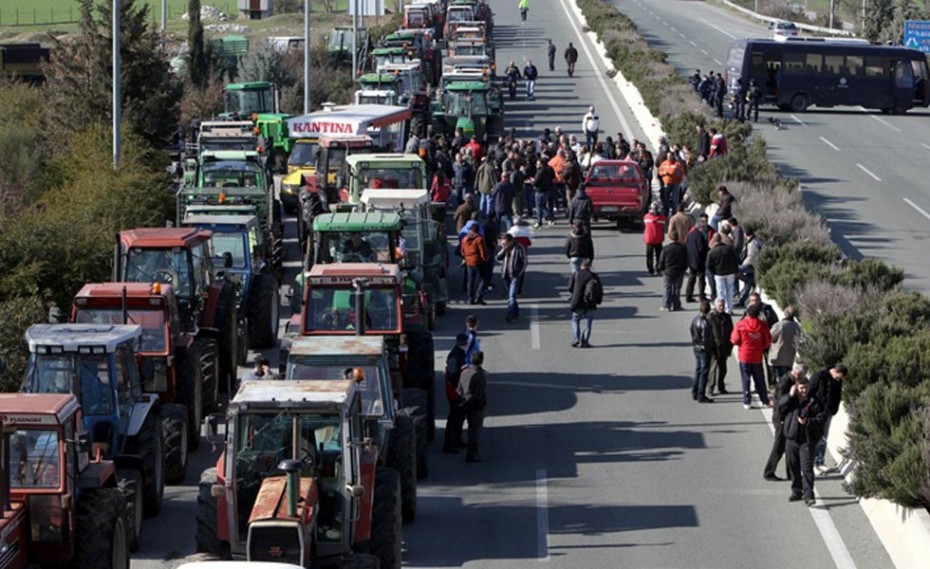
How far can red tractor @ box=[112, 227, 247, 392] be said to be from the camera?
71.0 feet

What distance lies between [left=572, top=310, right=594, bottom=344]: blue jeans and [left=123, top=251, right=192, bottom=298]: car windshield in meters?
6.74

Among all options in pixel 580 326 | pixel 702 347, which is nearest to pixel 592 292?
pixel 580 326

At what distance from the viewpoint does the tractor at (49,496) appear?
537 inches

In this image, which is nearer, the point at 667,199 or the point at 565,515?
the point at 565,515

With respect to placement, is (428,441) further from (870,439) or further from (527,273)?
(527,273)

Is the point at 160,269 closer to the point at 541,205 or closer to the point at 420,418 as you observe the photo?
the point at 420,418

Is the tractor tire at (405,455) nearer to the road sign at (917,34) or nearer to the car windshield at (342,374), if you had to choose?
the car windshield at (342,374)

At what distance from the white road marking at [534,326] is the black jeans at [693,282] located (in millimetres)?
2616

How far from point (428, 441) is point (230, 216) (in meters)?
7.29

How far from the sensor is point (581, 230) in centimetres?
2806

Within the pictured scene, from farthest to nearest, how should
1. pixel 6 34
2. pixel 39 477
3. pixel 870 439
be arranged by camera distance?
pixel 6 34 < pixel 870 439 < pixel 39 477

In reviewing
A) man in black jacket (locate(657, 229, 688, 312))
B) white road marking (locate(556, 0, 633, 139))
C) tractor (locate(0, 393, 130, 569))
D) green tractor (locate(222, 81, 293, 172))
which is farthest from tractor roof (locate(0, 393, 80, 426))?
white road marking (locate(556, 0, 633, 139))

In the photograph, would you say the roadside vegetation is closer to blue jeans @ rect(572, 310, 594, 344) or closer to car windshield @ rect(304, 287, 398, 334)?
blue jeans @ rect(572, 310, 594, 344)

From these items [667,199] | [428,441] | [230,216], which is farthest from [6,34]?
[428,441]
